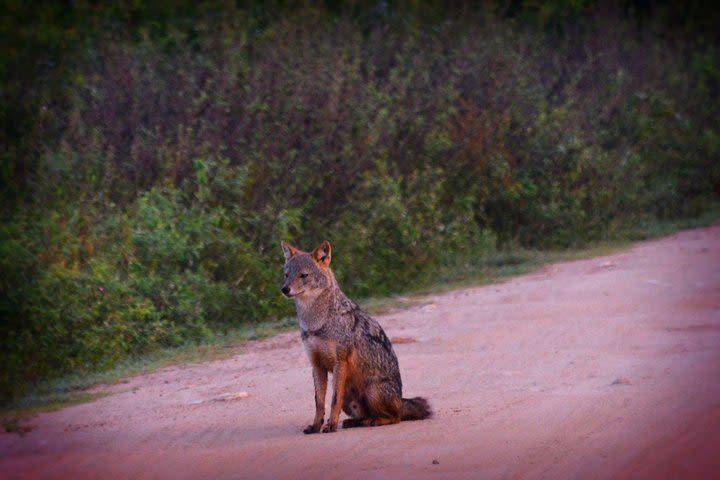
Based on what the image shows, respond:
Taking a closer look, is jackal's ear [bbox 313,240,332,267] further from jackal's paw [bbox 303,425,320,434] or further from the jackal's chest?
jackal's paw [bbox 303,425,320,434]

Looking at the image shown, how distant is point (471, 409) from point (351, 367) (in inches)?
33.1

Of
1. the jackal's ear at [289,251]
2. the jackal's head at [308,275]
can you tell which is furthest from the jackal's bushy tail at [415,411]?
the jackal's ear at [289,251]

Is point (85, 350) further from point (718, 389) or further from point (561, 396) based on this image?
point (718, 389)

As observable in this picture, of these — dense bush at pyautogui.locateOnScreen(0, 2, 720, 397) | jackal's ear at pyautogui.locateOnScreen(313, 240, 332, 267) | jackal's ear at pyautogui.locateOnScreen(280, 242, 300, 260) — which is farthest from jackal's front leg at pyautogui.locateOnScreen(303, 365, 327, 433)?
dense bush at pyautogui.locateOnScreen(0, 2, 720, 397)

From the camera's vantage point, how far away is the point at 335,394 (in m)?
7.82

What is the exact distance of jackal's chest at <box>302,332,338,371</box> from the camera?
25.8ft

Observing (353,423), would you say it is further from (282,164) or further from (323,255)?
(282,164)

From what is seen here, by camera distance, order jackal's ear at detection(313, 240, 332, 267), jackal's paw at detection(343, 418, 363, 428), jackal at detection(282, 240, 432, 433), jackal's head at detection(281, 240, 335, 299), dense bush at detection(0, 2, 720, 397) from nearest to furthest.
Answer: jackal at detection(282, 240, 432, 433), jackal's paw at detection(343, 418, 363, 428), jackal's head at detection(281, 240, 335, 299), jackal's ear at detection(313, 240, 332, 267), dense bush at detection(0, 2, 720, 397)

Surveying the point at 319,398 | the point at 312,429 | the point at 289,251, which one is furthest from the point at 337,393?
the point at 289,251

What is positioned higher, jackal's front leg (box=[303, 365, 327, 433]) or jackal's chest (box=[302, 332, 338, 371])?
jackal's chest (box=[302, 332, 338, 371])

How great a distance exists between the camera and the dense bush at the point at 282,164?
11555mm

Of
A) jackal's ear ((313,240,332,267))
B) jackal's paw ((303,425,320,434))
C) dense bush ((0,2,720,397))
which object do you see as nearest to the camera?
jackal's paw ((303,425,320,434))

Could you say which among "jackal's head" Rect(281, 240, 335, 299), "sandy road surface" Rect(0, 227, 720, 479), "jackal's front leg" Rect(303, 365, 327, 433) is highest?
"jackal's head" Rect(281, 240, 335, 299)

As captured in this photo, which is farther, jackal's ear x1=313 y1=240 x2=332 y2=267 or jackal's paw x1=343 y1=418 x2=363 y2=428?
jackal's ear x1=313 y1=240 x2=332 y2=267
